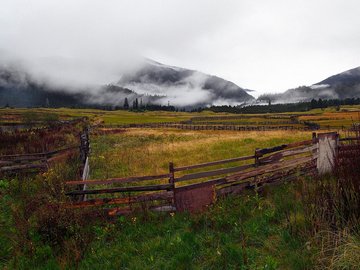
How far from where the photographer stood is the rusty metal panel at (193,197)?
8273 mm

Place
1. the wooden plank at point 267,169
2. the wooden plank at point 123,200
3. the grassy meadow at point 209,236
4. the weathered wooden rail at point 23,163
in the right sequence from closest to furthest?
the grassy meadow at point 209,236 → the wooden plank at point 123,200 → the wooden plank at point 267,169 → the weathered wooden rail at point 23,163

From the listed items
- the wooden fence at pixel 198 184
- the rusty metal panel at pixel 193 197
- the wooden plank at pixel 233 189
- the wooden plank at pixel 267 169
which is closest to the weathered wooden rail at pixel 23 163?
the wooden fence at pixel 198 184

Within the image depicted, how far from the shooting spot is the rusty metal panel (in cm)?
827

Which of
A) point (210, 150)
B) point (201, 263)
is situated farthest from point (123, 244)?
point (210, 150)

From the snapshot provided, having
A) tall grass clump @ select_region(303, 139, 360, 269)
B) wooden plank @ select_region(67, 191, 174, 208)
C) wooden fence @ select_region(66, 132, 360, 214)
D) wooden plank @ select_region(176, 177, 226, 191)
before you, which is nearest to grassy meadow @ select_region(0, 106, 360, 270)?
tall grass clump @ select_region(303, 139, 360, 269)

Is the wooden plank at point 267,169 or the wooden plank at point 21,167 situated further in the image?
the wooden plank at point 21,167

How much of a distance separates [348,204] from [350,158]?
898mm

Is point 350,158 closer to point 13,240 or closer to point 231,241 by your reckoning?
point 231,241

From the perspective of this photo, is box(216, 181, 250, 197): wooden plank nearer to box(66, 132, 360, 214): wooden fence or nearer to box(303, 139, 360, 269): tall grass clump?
box(66, 132, 360, 214): wooden fence

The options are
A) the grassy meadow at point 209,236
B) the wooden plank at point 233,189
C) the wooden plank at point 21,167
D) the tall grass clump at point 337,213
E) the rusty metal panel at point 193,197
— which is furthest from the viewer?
the wooden plank at point 21,167

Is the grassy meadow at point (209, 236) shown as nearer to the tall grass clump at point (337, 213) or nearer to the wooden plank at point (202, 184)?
the tall grass clump at point (337, 213)

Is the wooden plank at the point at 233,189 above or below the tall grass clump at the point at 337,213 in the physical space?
below

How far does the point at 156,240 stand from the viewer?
6344mm

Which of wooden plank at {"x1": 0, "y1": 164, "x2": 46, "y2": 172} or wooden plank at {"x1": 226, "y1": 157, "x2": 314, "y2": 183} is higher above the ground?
wooden plank at {"x1": 226, "y1": 157, "x2": 314, "y2": 183}
